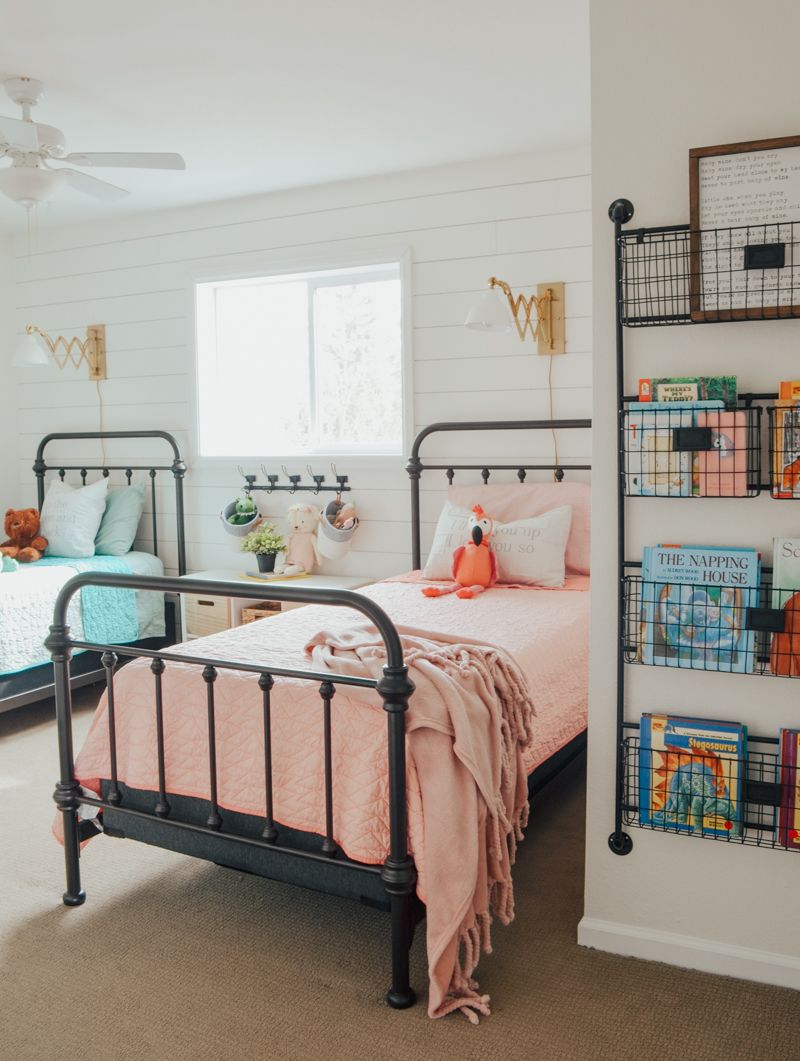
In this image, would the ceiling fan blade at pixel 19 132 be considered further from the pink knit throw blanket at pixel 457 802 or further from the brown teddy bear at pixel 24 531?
the brown teddy bear at pixel 24 531

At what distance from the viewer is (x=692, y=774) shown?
1.97 m

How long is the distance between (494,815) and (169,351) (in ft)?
11.4

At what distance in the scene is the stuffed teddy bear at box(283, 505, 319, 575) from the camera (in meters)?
4.37

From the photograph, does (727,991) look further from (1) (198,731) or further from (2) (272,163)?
(2) (272,163)

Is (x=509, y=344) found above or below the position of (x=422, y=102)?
below

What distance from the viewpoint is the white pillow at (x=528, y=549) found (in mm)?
3543

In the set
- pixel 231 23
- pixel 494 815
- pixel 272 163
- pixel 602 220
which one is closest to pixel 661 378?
pixel 602 220

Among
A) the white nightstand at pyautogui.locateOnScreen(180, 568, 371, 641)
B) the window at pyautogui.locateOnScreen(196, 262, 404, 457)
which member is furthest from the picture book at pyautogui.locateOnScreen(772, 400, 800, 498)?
the window at pyautogui.locateOnScreen(196, 262, 404, 457)

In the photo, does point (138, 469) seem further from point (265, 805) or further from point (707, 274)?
point (707, 274)

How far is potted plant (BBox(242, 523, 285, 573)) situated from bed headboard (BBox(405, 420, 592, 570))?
26.6 inches

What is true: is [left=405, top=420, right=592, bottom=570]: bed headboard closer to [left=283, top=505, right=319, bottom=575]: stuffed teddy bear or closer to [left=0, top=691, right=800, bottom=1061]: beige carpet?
[left=283, top=505, right=319, bottom=575]: stuffed teddy bear

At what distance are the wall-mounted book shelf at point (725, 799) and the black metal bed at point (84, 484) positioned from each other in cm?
263

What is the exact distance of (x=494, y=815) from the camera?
6.59 feet

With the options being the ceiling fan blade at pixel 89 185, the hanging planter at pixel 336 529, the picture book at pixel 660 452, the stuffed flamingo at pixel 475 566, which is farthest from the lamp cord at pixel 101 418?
the picture book at pixel 660 452
